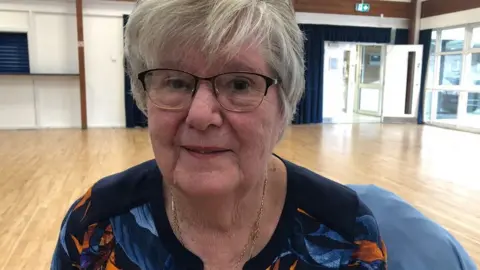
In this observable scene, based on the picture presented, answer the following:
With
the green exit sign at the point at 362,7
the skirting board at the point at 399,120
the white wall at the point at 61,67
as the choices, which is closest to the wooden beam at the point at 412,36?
the skirting board at the point at 399,120

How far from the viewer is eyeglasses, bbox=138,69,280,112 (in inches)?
33.0

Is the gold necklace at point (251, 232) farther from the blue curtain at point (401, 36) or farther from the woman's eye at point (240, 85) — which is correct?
the blue curtain at point (401, 36)

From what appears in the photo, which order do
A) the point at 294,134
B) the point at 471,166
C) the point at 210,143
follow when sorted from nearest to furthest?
the point at 210,143, the point at 471,166, the point at 294,134

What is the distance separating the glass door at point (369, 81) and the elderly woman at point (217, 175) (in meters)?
11.8

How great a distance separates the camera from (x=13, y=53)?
9383 millimetres

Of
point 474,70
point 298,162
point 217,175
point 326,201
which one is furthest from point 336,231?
point 474,70


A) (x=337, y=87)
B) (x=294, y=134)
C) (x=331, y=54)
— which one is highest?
(x=331, y=54)

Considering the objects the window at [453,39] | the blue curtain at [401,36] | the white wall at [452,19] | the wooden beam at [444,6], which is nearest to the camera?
the white wall at [452,19]

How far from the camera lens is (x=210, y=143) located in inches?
33.3

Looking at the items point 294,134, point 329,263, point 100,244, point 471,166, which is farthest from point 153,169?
point 294,134

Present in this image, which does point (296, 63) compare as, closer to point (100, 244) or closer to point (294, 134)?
point (100, 244)

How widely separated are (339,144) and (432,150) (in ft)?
4.84

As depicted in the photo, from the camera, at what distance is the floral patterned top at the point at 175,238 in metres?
0.94

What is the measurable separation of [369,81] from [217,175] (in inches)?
510
